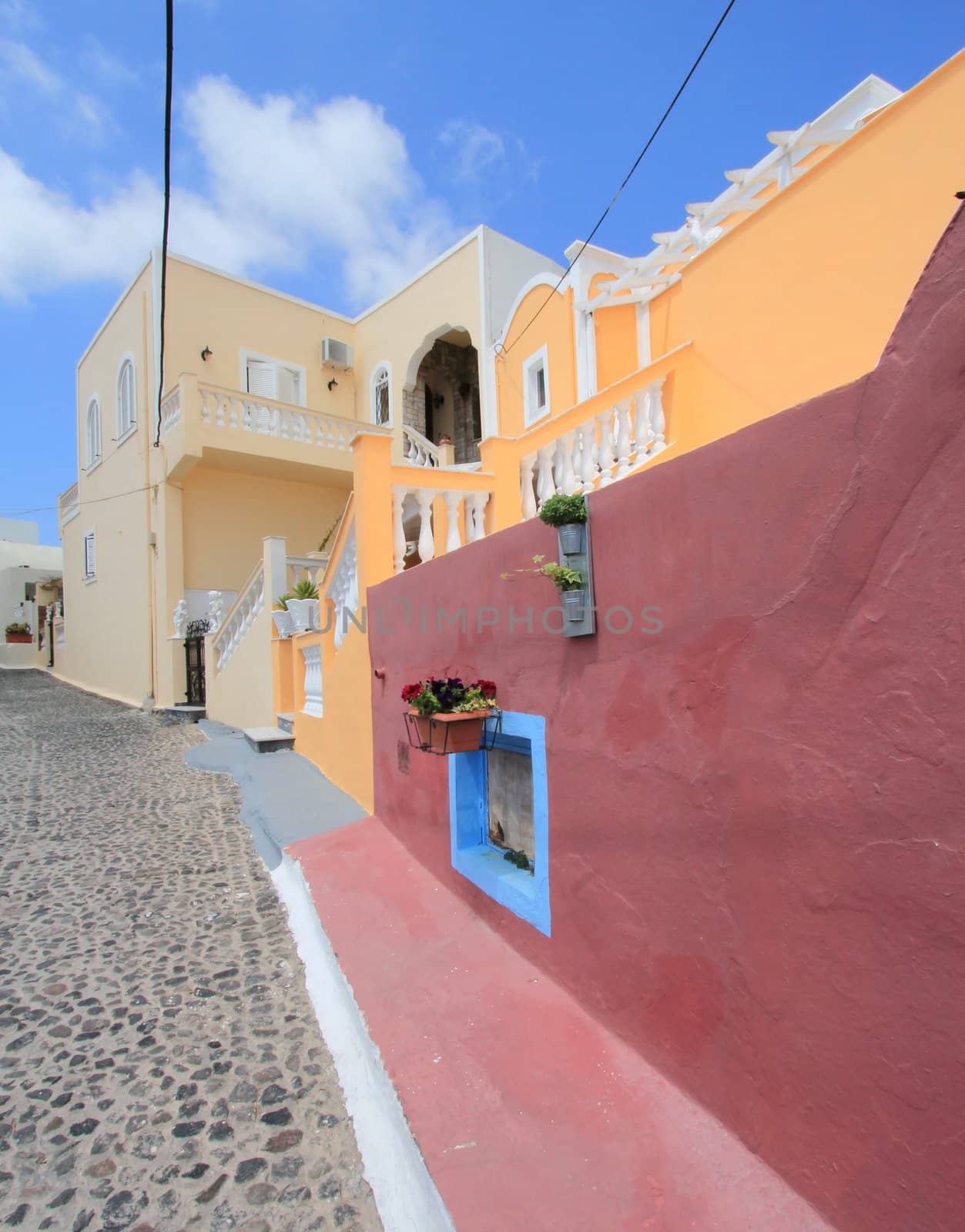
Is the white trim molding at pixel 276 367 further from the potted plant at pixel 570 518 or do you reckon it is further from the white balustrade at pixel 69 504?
the potted plant at pixel 570 518

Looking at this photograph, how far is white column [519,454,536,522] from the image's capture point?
5.32 meters

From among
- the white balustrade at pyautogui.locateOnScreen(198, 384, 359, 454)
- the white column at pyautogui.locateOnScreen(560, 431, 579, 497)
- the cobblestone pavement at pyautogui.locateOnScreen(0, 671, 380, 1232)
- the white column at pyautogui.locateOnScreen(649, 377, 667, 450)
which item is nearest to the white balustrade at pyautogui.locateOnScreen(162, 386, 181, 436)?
the white balustrade at pyautogui.locateOnScreen(198, 384, 359, 454)

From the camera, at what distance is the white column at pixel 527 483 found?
5.32 meters

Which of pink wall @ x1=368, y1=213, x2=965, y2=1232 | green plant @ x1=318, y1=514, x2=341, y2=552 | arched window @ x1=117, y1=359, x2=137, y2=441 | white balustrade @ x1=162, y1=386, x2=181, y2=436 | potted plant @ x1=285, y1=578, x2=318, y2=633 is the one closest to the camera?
pink wall @ x1=368, y1=213, x2=965, y2=1232

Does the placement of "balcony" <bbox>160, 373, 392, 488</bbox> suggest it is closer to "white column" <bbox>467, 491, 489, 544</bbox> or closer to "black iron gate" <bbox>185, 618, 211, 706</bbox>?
"black iron gate" <bbox>185, 618, 211, 706</bbox>

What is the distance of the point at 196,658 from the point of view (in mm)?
12156

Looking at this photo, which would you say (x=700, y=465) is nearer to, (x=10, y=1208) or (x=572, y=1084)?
(x=572, y=1084)

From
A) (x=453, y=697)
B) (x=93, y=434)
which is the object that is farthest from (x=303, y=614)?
(x=93, y=434)

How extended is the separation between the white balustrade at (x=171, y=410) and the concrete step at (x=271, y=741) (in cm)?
667

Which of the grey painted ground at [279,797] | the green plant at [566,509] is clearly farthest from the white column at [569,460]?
the grey painted ground at [279,797]

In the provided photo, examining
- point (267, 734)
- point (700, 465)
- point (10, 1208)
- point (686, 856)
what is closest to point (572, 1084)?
point (686, 856)

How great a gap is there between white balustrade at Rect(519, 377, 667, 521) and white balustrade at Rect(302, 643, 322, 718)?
3.09 meters

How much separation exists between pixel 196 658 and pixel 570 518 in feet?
37.2

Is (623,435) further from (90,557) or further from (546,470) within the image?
(90,557)
